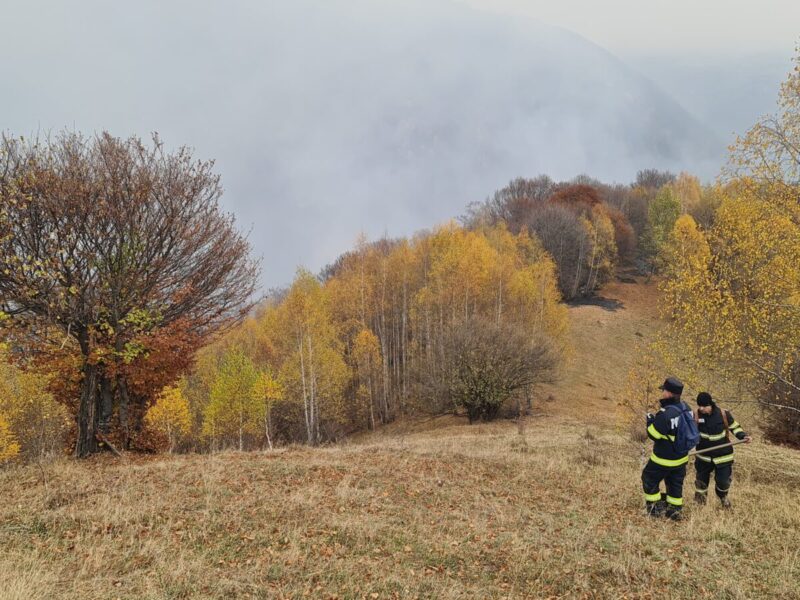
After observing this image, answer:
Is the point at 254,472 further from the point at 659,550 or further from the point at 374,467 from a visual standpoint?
the point at 659,550

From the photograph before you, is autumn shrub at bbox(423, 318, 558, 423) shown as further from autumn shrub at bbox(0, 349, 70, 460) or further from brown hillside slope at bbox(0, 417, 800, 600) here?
autumn shrub at bbox(0, 349, 70, 460)

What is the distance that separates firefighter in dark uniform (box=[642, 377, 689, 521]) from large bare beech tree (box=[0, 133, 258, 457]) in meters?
12.2

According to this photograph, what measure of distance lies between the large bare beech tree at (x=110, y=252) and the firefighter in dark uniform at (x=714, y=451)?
1336cm

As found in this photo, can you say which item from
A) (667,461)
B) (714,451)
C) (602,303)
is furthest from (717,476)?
(602,303)

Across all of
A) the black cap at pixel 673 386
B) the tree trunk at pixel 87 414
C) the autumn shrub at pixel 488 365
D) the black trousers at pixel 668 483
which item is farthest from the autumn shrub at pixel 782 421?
the tree trunk at pixel 87 414

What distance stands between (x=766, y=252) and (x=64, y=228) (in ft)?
56.7

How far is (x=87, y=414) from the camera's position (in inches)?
518

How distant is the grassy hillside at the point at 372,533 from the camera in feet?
17.7

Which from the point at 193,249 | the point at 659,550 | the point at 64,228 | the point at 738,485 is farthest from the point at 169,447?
the point at 738,485

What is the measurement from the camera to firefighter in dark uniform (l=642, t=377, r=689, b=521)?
25.7ft

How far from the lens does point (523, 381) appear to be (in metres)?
29.9

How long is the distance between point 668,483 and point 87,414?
560 inches

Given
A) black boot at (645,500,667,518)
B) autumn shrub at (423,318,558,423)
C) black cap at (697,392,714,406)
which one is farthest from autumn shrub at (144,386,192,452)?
black cap at (697,392,714,406)

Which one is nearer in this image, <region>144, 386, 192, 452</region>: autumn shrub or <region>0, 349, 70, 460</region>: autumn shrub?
<region>0, 349, 70, 460</region>: autumn shrub
